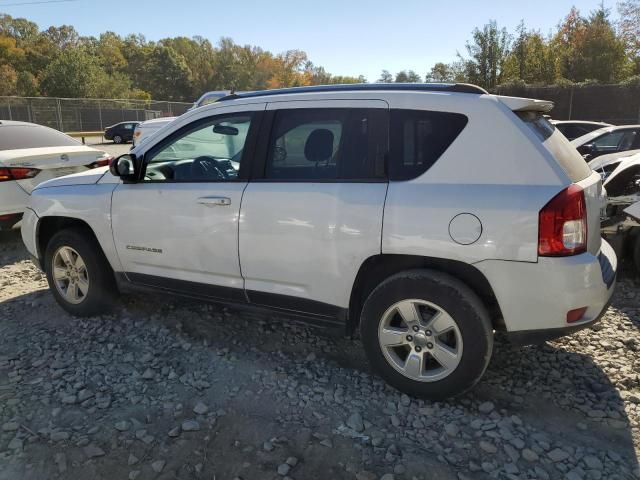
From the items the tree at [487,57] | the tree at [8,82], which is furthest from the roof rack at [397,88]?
the tree at [8,82]

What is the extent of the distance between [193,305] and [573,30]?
42.1m

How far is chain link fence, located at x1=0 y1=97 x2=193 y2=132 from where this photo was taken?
3256 centimetres

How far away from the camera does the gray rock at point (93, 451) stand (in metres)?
2.63

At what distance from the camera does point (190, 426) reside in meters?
2.85

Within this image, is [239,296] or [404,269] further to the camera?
[239,296]

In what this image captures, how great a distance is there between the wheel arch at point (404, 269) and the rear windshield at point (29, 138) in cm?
554

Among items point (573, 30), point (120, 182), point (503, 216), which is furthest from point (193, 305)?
point (573, 30)

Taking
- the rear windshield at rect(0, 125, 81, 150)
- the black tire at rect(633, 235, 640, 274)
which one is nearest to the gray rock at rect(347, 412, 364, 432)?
the black tire at rect(633, 235, 640, 274)

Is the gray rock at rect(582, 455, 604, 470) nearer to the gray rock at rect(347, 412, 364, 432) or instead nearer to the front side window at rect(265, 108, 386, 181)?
the gray rock at rect(347, 412, 364, 432)

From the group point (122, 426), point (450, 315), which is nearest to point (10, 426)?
point (122, 426)

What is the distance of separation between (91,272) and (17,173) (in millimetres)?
2925

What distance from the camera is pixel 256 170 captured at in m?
3.43

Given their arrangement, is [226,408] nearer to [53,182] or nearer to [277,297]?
[277,297]

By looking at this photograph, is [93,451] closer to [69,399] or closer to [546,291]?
[69,399]
